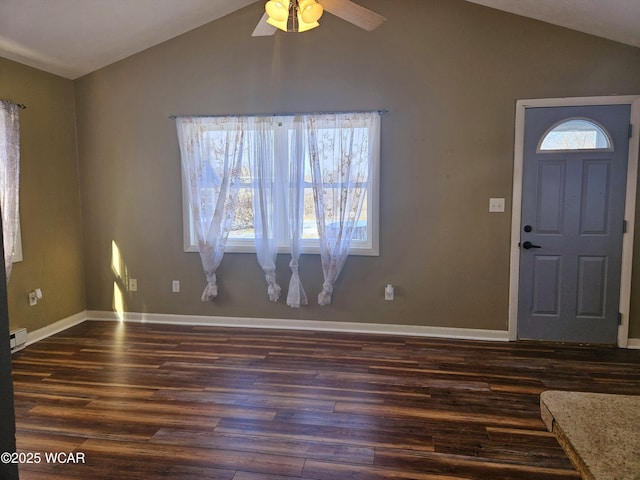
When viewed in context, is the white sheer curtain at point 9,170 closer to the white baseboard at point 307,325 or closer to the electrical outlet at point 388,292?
the white baseboard at point 307,325

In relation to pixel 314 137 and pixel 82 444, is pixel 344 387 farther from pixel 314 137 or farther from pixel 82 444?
pixel 314 137

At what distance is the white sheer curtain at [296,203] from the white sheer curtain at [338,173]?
0.10 metres

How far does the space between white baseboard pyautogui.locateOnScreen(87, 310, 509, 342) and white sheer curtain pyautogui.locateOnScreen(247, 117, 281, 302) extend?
36 centimetres

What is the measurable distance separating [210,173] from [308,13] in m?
2.08

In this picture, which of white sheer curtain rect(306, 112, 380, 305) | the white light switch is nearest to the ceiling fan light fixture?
white sheer curtain rect(306, 112, 380, 305)

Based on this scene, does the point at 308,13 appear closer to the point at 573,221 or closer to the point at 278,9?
the point at 278,9

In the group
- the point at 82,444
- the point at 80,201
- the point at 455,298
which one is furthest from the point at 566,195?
the point at 80,201

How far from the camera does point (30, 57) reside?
11.6 ft

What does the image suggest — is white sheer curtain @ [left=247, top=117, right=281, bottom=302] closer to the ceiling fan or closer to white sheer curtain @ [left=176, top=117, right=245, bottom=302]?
white sheer curtain @ [left=176, top=117, right=245, bottom=302]

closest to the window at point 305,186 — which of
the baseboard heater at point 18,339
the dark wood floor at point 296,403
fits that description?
the dark wood floor at point 296,403

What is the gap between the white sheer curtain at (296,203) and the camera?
386 cm

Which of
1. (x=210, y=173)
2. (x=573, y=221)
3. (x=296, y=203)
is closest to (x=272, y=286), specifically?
(x=296, y=203)

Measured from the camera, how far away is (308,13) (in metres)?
2.34

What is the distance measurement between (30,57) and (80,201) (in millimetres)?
1438
